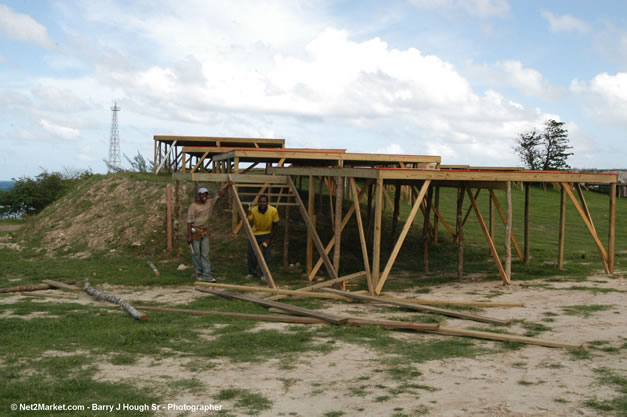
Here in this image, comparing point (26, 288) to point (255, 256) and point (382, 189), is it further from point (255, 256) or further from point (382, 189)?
point (382, 189)

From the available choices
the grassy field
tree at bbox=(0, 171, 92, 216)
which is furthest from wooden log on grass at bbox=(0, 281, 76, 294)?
tree at bbox=(0, 171, 92, 216)

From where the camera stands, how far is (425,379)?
6.14 m

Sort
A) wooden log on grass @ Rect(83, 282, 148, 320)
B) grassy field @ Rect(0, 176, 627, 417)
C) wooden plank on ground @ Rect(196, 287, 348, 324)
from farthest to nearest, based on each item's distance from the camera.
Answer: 1. wooden log on grass @ Rect(83, 282, 148, 320)
2. wooden plank on ground @ Rect(196, 287, 348, 324)
3. grassy field @ Rect(0, 176, 627, 417)

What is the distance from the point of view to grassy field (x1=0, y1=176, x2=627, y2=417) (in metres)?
5.80

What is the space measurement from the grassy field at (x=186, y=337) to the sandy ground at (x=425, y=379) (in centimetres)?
7

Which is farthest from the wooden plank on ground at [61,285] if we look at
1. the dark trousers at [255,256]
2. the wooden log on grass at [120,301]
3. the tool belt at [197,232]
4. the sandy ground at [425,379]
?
the sandy ground at [425,379]

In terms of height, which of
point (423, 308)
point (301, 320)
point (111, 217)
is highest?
point (111, 217)

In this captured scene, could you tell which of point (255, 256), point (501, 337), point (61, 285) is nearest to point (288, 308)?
point (501, 337)

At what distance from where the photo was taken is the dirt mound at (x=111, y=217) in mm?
17031

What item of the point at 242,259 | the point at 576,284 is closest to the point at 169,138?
the point at 242,259

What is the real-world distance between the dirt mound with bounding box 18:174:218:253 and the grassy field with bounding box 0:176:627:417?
1.03m

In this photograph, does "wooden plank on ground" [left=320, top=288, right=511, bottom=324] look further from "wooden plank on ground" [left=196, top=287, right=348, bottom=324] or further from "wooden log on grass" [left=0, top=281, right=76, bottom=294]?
"wooden log on grass" [left=0, top=281, right=76, bottom=294]

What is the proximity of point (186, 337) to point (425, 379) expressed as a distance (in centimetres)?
333

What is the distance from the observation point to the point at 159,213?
1809 centimetres
